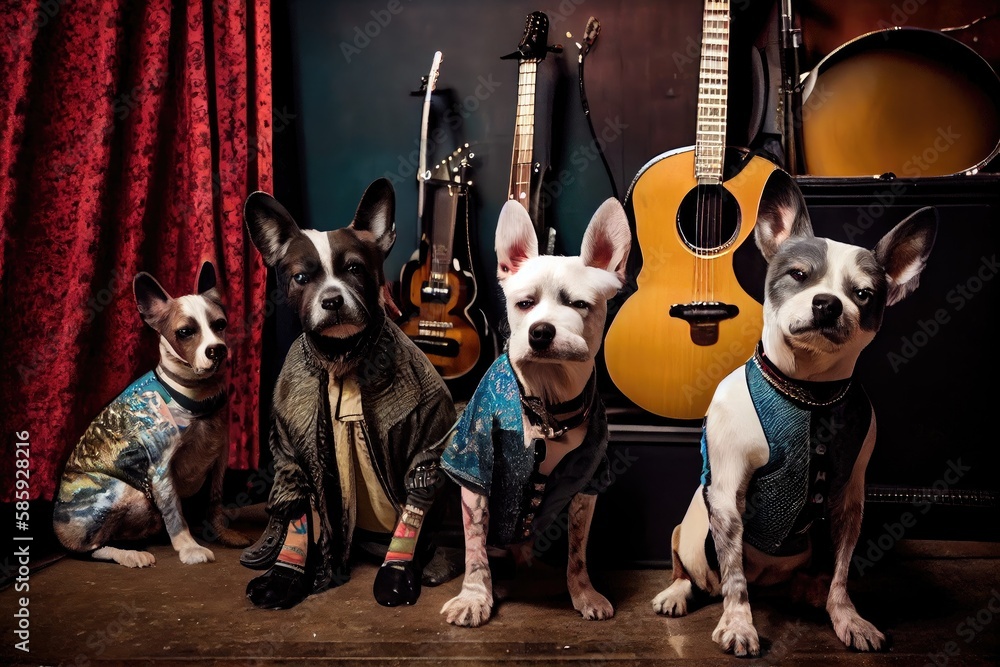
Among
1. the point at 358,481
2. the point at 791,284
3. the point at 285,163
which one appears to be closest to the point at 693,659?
the point at 791,284

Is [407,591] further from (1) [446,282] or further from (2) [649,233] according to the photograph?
(2) [649,233]

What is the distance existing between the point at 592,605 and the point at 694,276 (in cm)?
106

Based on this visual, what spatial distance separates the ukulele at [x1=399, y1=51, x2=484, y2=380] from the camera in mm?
2711

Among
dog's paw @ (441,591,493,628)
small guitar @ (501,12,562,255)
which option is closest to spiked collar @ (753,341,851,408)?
dog's paw @ (441,591,493,628)

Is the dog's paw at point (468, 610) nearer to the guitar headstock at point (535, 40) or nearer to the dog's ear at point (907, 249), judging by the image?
the dog's ear at point (907, 249)

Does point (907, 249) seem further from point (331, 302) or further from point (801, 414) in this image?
point (331, 302)

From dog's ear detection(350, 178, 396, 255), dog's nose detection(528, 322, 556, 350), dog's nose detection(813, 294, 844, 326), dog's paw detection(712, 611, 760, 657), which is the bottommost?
dog's paw detection(712, 611, 760, 657)

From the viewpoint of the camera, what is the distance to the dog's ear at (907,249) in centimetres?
176

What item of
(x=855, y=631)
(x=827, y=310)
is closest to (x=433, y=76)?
(x=827, y=310)

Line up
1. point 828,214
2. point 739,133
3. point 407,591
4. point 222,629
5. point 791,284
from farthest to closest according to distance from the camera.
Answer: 1. point 739,133
2. point 828,214
3. point 407,591
4. point 222,629
5. point 791,284

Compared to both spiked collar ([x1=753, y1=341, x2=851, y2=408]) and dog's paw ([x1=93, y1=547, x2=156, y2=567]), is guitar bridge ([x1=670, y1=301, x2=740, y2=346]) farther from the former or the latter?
dog's paw ([x1=93, y1=547, x2=156, y2=567])

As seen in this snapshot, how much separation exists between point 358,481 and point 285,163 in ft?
4.97

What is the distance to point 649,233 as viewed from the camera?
93.3 inches

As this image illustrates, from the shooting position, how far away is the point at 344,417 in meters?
2.22
